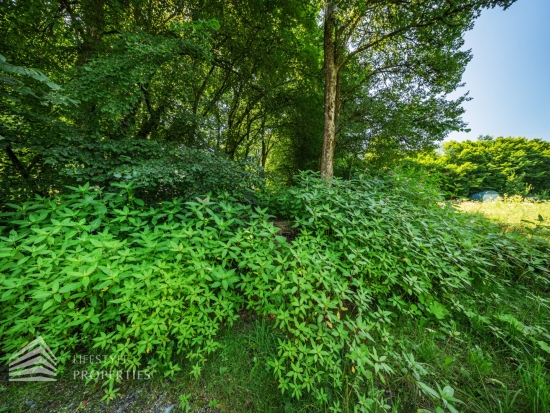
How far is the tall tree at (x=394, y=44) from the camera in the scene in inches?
168

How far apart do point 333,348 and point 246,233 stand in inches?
43.2

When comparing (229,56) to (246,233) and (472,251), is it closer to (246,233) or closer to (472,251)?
(246,233)

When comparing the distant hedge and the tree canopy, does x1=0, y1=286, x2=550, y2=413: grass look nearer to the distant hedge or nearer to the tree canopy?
the tree canopy

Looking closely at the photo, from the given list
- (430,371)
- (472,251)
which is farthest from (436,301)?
(472,251)

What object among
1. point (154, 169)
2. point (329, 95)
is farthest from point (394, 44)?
point (154, 169)

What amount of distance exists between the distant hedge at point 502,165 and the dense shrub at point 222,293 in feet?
75.5

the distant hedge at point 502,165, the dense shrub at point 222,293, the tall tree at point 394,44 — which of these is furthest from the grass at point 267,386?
the distant hedge at point 502,165

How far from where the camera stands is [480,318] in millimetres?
1872

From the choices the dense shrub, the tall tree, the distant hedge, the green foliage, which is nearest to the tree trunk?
the tall tree

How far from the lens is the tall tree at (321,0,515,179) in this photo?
4.26 metres

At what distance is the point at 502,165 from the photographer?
2192 centimetres

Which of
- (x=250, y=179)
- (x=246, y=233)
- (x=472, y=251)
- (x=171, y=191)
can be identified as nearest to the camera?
(x=246, y=233)

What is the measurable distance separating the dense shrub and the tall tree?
2671mm

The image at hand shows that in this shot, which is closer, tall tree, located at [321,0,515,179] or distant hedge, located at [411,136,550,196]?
tall tree, located at [321,0,515,179]
